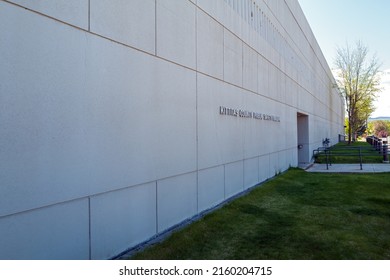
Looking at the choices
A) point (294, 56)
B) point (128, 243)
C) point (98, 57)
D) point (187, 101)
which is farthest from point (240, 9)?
point (294, 56)

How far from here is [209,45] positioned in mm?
7434

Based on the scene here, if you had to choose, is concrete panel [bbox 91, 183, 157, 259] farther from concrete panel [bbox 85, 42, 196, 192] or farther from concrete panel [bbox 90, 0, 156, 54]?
concrete panel [bbox 90, 0, 156, 54]

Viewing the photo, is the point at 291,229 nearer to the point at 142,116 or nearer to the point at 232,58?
the point at 142,116

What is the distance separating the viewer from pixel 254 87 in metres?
10.6

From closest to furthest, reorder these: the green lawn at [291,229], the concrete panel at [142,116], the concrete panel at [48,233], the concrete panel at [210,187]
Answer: the concrete panel at [48,233]
the concrete panel at [142,116]
the green lawn at [291,229]
the concrete panel at [210,187]

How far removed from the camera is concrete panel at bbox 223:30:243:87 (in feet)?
27.6

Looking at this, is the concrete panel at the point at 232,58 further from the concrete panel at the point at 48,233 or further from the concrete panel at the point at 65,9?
the concrete panel at the point at 48,233

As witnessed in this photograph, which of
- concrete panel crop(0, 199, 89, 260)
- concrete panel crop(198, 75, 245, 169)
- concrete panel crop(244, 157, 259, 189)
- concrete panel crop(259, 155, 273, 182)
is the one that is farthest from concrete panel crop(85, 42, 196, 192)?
concrete panel crop(259, 155, 273, 182)

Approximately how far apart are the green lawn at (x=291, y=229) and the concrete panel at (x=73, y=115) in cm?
113

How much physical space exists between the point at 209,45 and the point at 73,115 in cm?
424

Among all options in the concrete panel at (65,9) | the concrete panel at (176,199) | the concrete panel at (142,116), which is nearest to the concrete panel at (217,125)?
the concrete panel at (142,116)

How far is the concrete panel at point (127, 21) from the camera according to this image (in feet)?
13.9

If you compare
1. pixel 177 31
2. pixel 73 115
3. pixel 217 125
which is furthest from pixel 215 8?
pixel 73 115

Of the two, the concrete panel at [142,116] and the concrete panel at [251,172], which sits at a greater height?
the concrete panel at [142,116]
